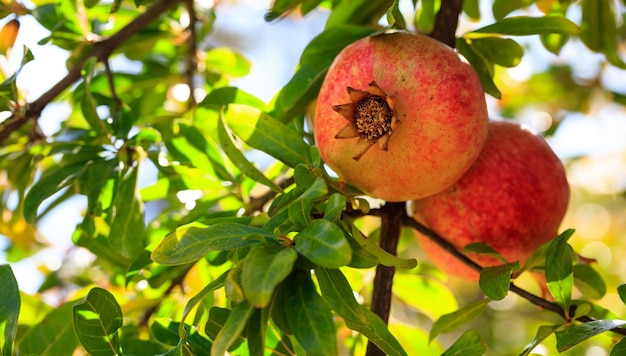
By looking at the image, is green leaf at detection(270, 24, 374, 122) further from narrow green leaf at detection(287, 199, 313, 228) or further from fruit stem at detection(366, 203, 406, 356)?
narrow green leaf at detection(287, 199, 313, 228)

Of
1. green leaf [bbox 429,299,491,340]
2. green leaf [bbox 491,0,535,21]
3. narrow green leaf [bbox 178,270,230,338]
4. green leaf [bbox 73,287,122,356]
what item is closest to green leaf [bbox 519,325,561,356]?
green leaf [bbox 429,299,491,340]

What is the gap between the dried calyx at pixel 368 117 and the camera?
1025 mm

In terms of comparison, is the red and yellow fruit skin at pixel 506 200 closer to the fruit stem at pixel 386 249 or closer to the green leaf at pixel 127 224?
the fruit stem at pixel 386 249

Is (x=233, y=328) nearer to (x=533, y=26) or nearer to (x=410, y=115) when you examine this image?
(x=410, y=115)

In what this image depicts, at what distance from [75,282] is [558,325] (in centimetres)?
134

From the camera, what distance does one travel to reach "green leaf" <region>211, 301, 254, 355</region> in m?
0.79

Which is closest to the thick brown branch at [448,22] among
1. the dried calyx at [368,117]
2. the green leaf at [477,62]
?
the green leaf at [477,62]

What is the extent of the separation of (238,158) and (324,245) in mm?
385

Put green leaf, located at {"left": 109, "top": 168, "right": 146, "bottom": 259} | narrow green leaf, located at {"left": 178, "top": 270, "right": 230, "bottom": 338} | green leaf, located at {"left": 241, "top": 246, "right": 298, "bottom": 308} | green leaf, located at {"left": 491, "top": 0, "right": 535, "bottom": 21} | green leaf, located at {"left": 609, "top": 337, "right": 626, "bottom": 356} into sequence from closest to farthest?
green leaf, located at {"left": 241, "top": 246, "right": 298, "bottom": 308} → narrow green leaf, located at {"left": 178, "top": 270, "right": 230, "bottom": 338} → green leaf, located at {"left": 609, "top": 337, "right": 626, "bottom": 356} → green leaf, located at {"left": 109, "top": 168, "right": 146, "bottom": 259} → green leaf, located at {"left": 491, "top": 0, "right": 535, "bottom": 21}

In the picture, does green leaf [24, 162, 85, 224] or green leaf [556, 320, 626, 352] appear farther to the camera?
green leaf [24, 162, 85, 224]

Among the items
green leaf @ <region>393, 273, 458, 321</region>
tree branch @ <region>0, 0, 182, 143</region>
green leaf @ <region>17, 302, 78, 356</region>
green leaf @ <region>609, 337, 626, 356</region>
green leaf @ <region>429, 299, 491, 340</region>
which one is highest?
tree branch @ <region>0, 0, 182, 143</region>

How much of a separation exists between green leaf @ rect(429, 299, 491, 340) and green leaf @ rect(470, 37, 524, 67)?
0.44 meters

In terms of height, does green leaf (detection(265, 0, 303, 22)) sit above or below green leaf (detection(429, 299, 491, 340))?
above

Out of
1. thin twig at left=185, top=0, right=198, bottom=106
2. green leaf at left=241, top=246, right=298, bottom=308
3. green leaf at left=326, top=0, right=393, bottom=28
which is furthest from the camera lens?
thin twig at left=185, top=0, right=198, bottom=106
